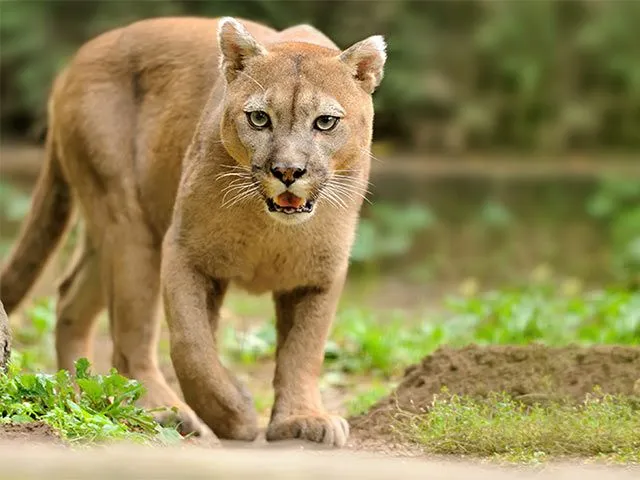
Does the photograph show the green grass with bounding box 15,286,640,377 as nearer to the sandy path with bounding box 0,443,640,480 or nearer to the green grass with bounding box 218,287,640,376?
the green grass with bounding box 218,287,640,376

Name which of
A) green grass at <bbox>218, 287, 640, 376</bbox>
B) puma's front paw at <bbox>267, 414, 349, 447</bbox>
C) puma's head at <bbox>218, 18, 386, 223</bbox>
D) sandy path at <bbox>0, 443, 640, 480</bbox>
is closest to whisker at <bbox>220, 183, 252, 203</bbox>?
puma's head at <bbox>218, 18, 386, 223</bbox>

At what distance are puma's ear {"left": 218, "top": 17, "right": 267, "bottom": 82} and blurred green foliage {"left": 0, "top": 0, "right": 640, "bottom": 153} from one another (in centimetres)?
940

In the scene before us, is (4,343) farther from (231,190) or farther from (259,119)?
(259,119)

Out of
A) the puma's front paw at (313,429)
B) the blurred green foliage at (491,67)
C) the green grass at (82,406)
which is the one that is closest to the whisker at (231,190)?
the puma's front paw at (313,429)

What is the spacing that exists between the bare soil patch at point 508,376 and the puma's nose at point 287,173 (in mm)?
1223

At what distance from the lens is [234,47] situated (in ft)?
20.8

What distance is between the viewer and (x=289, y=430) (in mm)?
6195

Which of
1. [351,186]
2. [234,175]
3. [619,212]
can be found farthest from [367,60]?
[619,212]

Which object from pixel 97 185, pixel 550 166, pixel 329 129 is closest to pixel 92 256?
pixel 97 185

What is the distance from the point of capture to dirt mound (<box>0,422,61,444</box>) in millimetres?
4891

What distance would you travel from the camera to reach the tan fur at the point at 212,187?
612 cm

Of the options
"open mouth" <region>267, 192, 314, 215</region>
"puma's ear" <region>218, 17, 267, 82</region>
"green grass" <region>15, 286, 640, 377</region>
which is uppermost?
"puma's ear" <region>218, 17, 267, 82</region>

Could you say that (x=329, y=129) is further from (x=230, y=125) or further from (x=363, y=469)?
(x=363, y=469)

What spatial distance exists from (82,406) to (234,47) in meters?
1.94
